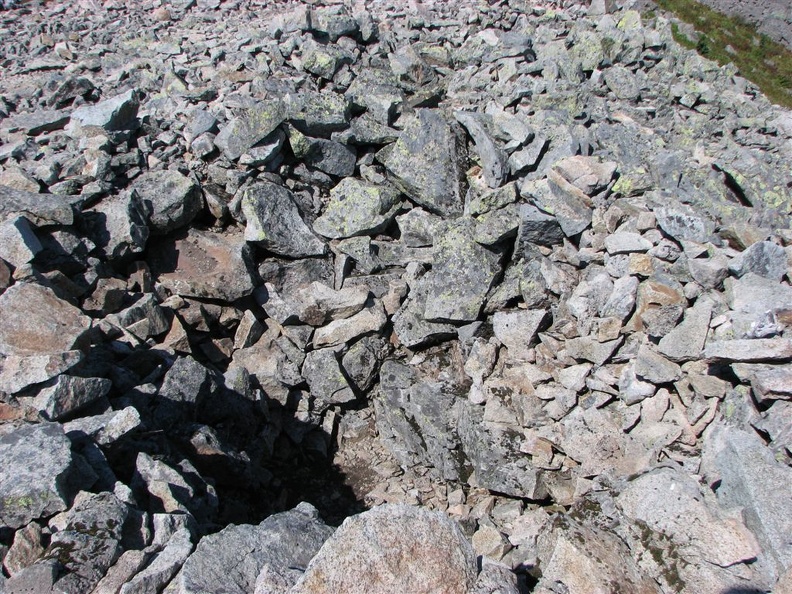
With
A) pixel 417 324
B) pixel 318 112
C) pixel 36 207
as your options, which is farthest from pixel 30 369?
pixel 318 112

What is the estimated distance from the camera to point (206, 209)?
12.2 meters

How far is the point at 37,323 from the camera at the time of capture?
8.46 m

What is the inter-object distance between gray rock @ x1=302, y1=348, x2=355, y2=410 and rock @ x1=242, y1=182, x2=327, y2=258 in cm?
211

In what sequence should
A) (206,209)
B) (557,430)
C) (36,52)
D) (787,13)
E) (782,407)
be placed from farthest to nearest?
1. (787,13)
2. (36,52)
3. (206,209)
4. (557,430)
5. (782,407)

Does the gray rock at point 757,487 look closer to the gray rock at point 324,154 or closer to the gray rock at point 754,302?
Answer: the gray rock at point 754,302

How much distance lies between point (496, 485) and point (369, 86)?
894cm

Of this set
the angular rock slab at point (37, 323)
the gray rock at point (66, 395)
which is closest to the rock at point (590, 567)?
the gray rock at point (66, 395)

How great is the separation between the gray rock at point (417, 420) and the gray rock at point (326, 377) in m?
0.75

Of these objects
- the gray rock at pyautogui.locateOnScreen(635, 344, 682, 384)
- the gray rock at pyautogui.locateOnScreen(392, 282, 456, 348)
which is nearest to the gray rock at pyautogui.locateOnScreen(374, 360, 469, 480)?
the gray rock at pyautogui.locateOnScreen(392, 282, 456, 348)

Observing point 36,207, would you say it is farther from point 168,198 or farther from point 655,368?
point 655,368

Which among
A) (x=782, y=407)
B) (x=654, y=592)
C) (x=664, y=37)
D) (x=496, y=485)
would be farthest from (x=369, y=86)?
(x=654, y=592)

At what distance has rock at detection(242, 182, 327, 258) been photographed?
11805 mm

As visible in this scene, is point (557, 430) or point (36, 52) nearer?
point (557, 430)

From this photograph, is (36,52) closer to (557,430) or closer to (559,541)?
(557,430)
